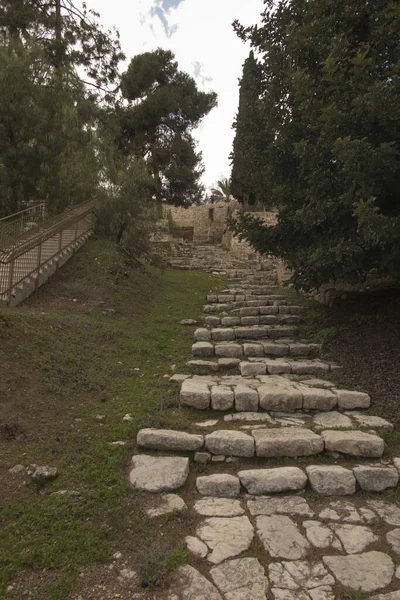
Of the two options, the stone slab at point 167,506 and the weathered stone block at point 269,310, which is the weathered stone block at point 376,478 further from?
the weathered stone block at point 269,310

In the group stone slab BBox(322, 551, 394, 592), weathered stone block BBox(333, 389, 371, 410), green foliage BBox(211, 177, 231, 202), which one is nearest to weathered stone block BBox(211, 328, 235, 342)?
weathered stone block BBox(333, 389, 371, 410)

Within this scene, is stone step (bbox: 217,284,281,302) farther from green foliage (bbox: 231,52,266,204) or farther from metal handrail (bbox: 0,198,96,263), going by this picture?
metal handrail (bbox: 0,198,96,263)

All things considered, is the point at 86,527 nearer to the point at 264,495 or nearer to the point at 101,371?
the point at 264,495

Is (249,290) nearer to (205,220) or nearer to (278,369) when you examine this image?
(278,369)

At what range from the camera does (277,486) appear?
289cm

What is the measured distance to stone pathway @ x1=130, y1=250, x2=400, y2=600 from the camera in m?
2.14

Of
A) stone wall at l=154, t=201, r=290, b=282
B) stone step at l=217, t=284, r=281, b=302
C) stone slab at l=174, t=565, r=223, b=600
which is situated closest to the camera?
stone slab at l=174, t=565, r=223, b=600

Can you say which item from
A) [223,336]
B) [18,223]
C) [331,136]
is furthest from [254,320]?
[18,223]

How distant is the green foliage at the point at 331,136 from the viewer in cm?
373

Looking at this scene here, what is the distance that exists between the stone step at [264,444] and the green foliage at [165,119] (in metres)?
17.0

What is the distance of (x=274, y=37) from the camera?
5.82 m

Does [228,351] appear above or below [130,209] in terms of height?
below

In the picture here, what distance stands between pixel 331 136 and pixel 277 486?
3.65 metres

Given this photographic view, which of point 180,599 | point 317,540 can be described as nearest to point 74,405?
point 180,599
